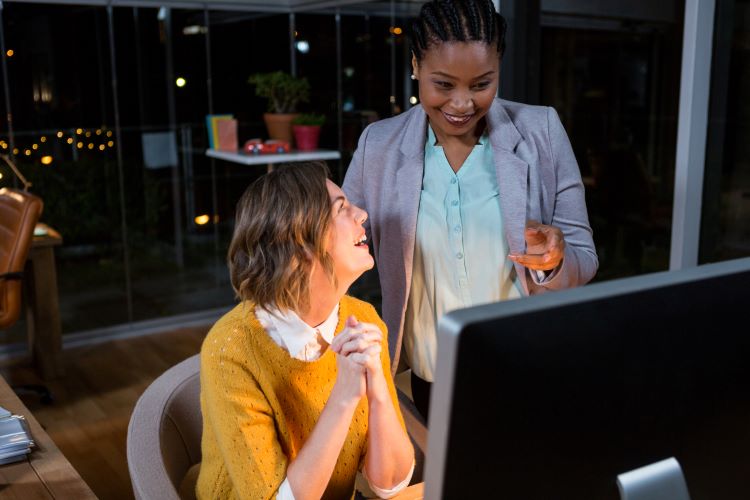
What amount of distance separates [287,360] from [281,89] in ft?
12.1

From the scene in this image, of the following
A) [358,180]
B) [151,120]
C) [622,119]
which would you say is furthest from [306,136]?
[358,180]

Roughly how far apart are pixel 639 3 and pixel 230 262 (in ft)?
6.21

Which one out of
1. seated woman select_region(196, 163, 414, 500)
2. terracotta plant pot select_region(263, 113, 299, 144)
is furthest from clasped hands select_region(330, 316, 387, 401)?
terracotta plant pot select_region(263, 113, 299, 144)

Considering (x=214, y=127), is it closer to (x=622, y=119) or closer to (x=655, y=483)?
(x=622, y=119)

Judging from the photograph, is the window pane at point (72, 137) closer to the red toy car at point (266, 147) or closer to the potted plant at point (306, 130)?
the red toy car at point (266, 147)

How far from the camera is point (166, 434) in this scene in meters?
1.66

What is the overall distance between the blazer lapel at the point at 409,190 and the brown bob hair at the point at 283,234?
0.19 m

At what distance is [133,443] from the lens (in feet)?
5.14

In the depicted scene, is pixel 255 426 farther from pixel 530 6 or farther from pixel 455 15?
pixel 530 6

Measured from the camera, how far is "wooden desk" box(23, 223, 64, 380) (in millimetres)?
4027

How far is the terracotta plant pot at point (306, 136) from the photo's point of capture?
4.79m

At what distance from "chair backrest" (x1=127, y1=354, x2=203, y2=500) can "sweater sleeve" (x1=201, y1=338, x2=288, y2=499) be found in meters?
0.18

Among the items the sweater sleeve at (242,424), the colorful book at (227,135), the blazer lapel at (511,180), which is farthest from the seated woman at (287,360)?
the colorful book at (227,135)

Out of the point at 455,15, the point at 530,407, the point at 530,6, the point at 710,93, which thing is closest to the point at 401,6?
the point at 530,6
